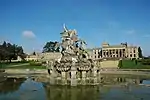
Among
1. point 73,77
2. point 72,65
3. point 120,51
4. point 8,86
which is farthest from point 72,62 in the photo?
point 120,51

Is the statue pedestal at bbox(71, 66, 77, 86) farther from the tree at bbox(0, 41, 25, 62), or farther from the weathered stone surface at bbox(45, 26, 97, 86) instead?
the tree at bbox(0, 41, 25, 62)

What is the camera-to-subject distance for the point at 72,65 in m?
36.0

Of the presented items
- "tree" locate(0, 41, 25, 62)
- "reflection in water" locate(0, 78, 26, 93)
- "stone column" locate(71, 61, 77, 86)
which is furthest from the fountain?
"tree" locate(0, 41, 25, 62)

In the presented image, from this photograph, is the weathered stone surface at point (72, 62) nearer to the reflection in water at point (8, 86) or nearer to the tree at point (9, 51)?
the reflection in water at point (8, 86)

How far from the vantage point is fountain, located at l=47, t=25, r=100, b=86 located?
3622 cm

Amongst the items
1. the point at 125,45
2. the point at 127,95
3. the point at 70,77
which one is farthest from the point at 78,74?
the point at 125,45

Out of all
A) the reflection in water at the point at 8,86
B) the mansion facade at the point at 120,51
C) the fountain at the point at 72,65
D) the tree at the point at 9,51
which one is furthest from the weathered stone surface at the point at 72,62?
the mansion facade at the point at 120,51

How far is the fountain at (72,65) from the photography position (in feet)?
119

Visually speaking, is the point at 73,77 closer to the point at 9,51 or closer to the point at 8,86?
the point at 8,86

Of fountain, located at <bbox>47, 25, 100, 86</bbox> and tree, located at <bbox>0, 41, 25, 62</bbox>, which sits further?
tree, located at <bbox>0, 41, 25, 62</bbox>

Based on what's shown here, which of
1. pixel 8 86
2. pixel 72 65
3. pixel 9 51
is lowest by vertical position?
pixel 8 86

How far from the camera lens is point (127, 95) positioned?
1101 inches

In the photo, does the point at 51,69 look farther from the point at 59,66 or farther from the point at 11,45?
the point at 11,45

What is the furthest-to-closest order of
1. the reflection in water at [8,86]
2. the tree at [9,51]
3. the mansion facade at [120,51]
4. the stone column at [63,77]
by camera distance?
the mansion facade at [120,51], the tree at [9,51], the stone column at [63,77], the reflection in water at [8,86]
